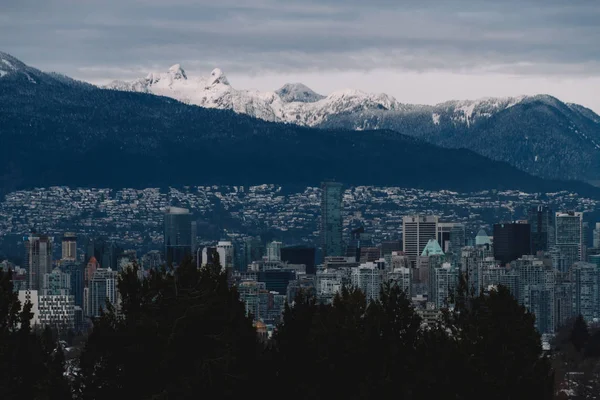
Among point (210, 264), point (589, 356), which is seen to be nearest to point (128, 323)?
point (210, 264)

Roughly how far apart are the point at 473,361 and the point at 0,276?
37.7ft

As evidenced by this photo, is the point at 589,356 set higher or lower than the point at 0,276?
lower

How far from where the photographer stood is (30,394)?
1619 inches

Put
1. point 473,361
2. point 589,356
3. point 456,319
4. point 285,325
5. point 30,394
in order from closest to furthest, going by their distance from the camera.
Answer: point 30,394 → point 473,361 → point 456,319 → point 285,325 → point 589,356

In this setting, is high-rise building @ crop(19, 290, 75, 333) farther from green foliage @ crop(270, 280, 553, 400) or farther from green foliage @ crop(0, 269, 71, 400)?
green foliage @ crop(0, 269, 71, 400)

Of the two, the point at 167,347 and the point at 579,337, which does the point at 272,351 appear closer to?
the point at 167,347

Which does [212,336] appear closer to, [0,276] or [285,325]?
[0,276]

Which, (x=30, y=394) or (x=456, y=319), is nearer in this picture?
(x=30, y=394)

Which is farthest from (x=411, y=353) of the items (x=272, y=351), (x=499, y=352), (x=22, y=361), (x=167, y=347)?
(x=22, y=361)

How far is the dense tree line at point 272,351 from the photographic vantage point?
41.8 metres

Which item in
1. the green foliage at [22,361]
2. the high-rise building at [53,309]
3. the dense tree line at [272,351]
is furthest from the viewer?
the high-rise building at [53,309]

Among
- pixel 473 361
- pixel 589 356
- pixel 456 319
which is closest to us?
pixel 473 361

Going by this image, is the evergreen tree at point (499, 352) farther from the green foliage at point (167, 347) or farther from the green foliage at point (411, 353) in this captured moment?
the green foliage at point (167, 347)

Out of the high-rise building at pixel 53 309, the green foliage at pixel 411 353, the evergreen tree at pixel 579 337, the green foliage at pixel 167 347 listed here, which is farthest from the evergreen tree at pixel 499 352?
the high-rise building at pixel 53 309
